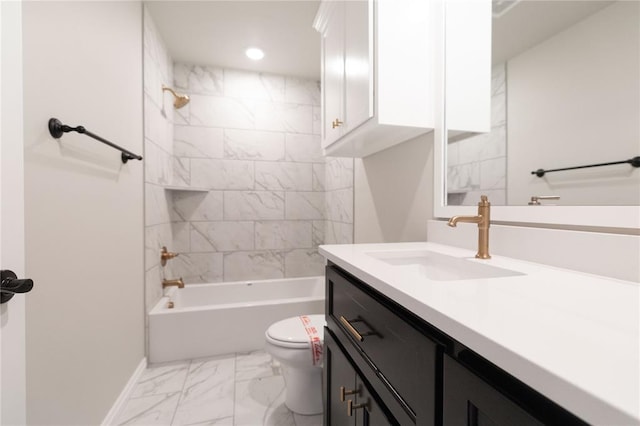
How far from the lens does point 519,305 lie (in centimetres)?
50

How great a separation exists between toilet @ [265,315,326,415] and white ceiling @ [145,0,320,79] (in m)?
2.11

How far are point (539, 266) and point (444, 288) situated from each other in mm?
460

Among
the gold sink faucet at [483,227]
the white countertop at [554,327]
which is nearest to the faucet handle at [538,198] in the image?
the gold sink faucet at [483,227]

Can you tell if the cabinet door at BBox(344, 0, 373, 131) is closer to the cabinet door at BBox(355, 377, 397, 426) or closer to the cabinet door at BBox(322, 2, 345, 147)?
the cabinet door at BBox(322, 2, 345, 147)

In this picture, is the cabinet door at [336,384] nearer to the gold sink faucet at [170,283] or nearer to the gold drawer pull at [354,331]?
the gold drawer pull at [354,331]

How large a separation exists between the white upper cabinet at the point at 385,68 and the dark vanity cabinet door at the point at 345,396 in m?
0.91

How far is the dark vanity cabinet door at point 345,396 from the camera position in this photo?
751 mm

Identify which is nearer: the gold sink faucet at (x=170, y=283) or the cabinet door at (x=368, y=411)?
the cabinet door at (x=368, y=411)

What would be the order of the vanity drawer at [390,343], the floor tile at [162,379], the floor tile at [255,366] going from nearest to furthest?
the vanity drawer at [390,343]
the floor tile at [162,379]
the floor tile at [255,366]

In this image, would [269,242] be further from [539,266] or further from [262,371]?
[539,266]

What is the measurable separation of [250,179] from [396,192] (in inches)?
71.3

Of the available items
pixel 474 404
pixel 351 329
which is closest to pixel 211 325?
pixel 351 329

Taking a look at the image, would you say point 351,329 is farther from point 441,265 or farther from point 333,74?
point 333,74

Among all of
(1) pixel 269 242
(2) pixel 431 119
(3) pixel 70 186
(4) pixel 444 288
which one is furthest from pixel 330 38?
(1) pixel 269 242
